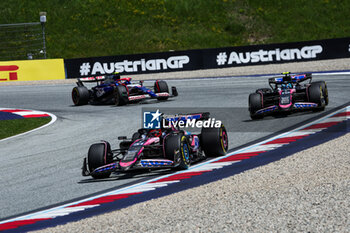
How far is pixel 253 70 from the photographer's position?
2959 cm

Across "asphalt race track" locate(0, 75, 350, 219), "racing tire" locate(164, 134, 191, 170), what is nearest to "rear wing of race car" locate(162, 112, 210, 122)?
"racing tire" locate(164, 134, 191, 170)

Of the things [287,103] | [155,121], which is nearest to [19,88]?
[287,103]

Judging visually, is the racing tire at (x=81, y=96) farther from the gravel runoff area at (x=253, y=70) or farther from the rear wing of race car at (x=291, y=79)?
the gravel runoff area at (x=253, y=70)

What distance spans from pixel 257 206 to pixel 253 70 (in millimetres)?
23429

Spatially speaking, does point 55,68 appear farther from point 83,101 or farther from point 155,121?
point 155,121

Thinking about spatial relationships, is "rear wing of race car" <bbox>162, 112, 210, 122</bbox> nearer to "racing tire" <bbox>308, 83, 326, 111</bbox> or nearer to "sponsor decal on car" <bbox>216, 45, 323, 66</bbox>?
"racing tire" <bbox>308, 83, 326, 111</bbox>

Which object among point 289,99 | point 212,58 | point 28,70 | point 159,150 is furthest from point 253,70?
point 159,150

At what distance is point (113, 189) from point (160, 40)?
39027 millimetres

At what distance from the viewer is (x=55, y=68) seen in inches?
1309

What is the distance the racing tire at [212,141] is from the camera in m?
10.7

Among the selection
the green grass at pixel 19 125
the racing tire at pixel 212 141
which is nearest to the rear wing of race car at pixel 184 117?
the racing tire at pixel 212 141

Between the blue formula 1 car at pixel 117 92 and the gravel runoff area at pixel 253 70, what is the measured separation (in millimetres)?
8419

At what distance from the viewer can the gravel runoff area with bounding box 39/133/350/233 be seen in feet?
19.4

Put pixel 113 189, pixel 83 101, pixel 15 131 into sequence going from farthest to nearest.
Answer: pixel 83 101
pixel 15 131
pixel 113 189
